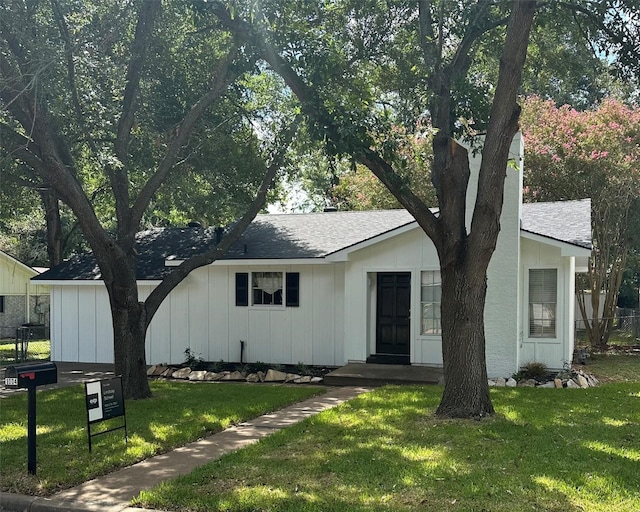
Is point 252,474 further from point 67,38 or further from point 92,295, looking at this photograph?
point 92,295

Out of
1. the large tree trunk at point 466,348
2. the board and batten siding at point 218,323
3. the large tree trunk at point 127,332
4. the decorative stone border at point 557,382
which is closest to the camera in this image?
the large tree trunk at point 466,348

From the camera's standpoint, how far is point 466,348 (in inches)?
315

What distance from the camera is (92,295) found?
15914 mm

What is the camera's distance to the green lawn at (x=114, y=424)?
6098 mm

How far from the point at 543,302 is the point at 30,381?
9673mm

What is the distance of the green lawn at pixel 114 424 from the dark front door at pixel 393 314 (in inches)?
122

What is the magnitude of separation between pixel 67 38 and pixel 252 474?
24.4 feet

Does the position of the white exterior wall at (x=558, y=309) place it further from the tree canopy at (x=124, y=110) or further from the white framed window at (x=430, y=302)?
the tree canopy at (x=124, y=110)

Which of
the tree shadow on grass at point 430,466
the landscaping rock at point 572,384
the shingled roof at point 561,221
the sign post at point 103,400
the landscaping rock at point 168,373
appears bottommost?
the landscaping rock at point 168,373

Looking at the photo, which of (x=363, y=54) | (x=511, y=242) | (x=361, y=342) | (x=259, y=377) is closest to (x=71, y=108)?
(x=363, y=54)

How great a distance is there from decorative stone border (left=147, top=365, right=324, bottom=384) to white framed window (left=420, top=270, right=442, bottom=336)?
2.52 meters

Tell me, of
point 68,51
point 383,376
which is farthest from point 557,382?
point 68,51

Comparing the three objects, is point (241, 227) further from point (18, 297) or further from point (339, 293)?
point (18, 297)

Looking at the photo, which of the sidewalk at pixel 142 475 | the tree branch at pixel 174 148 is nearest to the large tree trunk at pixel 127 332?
the tree branch at pixel 174 148
